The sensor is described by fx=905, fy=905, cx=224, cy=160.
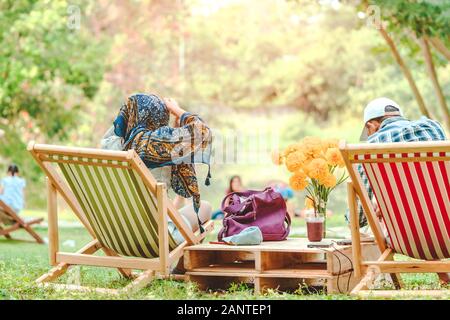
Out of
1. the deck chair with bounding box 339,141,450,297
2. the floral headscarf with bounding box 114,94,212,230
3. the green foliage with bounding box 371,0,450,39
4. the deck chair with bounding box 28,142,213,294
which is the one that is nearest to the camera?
the deck chair with bounding box 339,141,450,297

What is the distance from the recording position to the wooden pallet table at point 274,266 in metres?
5.16

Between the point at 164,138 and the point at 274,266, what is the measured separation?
41.6 inches

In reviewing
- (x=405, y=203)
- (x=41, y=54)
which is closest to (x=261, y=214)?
(x=405, y=203)

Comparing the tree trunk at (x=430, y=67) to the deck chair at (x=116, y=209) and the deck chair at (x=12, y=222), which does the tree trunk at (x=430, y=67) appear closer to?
the deck chair at (x=12, y=222)

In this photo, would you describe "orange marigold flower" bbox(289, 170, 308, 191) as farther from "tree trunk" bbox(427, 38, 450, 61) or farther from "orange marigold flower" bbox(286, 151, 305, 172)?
"tree trunk" bbox(427, 38, 450, 61)

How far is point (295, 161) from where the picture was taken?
5762 mm

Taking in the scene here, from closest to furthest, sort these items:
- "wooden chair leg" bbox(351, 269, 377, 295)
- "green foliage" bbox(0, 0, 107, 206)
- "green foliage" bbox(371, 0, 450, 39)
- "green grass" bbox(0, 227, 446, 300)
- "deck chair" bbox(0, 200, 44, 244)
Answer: "wooden chair leg" bbox(351, 269, 377, 295)
"green grass" bbox(0, 227, 446, 300)
"green foliage" bbox(371, 0, 450, 39)
"deck chair" bbox(0, 200, 44, 244)
"green foliage" bbox(0, 0, 107, 206)

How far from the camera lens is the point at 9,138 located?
19484 millimetres

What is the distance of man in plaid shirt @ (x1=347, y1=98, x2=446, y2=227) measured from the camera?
5.21 metres

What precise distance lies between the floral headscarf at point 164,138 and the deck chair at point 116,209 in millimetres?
469

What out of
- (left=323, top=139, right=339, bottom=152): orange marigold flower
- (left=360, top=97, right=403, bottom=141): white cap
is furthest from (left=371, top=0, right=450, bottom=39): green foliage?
(left=360, top=97, right=403, bottom=141): white cap

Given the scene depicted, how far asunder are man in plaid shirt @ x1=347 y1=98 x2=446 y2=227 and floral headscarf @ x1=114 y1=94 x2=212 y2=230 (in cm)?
104
